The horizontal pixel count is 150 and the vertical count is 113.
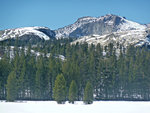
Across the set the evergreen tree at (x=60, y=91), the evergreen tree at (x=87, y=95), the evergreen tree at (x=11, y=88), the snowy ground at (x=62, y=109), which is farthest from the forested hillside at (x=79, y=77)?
the snowy ground at (x=62, y=109)

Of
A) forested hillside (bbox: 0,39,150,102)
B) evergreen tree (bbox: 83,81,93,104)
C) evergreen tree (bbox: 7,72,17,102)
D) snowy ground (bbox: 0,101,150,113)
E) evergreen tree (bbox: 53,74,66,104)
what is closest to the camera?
snowy ground (bbox: 0,101,150,113)

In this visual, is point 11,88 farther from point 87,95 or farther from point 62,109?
point 62,109

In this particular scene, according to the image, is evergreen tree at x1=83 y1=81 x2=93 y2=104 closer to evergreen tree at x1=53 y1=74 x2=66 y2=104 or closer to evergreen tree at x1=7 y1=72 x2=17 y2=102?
evergreen tree at x1=53 y1=74 x2=66 y2=104

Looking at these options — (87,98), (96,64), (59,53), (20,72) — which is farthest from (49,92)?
(59,53)

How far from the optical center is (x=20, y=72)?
98688 mm

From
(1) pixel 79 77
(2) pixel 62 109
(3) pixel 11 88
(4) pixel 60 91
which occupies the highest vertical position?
(1) pixel 79 77

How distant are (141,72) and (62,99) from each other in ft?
162

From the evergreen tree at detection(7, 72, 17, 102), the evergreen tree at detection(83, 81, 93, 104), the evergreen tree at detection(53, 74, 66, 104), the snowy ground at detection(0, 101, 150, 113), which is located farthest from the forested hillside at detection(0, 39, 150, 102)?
the snowy ground at detection(0, 101, 150, 113)

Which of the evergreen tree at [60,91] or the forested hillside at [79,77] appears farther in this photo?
the forested hillside at [79,77]

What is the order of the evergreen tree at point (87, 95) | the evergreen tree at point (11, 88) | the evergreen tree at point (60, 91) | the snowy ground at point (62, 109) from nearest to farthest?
the snowy ground at point (62, 109) < the evergreen tree at point (60, 91) < the evergreen tree at point (87, 95) < the evergreen tree at point (11, 88)

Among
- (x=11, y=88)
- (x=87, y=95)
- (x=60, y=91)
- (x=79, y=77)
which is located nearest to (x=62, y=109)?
(x=60, y=91)

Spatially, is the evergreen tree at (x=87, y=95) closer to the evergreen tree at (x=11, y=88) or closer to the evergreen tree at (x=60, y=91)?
the evergreen tree at (x=60, y=91)

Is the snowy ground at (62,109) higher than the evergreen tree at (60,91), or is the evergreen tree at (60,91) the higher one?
the evergreen tree at (60,91)

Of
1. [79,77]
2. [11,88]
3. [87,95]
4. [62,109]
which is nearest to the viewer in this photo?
[62,109]
